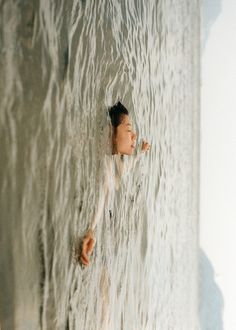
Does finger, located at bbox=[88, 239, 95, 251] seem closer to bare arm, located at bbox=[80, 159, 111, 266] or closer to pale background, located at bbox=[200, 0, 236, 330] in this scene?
bare arm, located at bbox=[80, 159, 111, 266]

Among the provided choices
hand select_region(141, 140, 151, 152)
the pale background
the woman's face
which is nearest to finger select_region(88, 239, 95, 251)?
the woman's face

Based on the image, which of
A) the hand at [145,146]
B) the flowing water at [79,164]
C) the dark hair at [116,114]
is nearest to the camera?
the flowing water at [79,164]

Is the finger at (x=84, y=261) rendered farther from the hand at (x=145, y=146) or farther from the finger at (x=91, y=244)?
the hand at (x=145, y=146)

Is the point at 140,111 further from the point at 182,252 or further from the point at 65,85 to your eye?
the point at 182,252

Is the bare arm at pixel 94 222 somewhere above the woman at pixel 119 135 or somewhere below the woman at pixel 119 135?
below

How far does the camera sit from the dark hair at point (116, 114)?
73 cm

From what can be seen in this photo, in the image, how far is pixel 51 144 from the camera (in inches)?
21.0

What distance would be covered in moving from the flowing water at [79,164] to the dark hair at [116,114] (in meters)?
0.03

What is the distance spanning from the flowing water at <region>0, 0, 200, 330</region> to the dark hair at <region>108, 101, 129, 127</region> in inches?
1.1

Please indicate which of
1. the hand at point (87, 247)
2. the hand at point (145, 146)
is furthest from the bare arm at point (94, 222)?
the hand at point (145, 146)

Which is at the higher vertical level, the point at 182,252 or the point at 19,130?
the point at 19,130

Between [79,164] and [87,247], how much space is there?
0.47ft

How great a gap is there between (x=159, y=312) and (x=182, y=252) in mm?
413

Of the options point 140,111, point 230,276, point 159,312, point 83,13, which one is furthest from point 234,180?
point 83,13
